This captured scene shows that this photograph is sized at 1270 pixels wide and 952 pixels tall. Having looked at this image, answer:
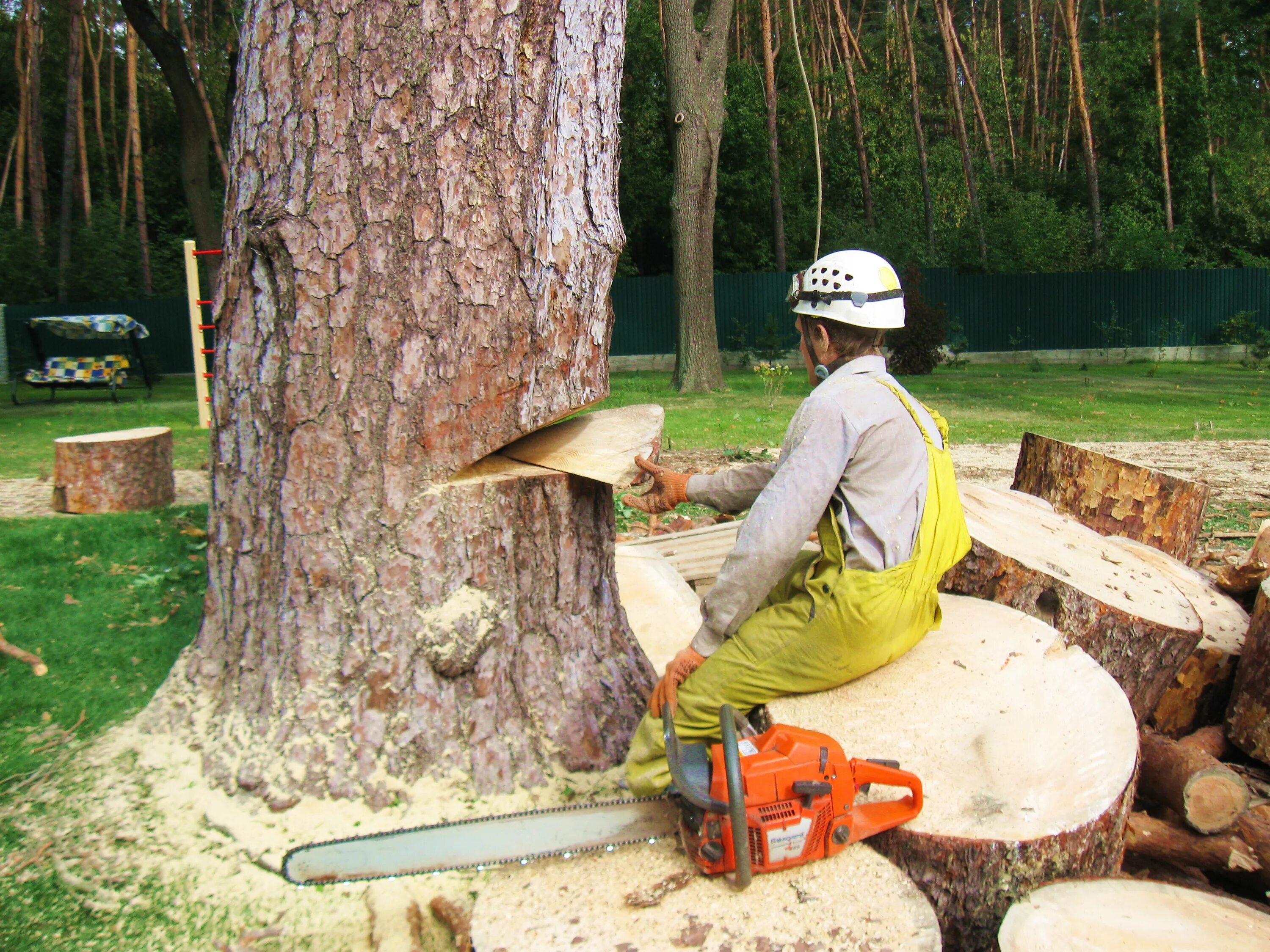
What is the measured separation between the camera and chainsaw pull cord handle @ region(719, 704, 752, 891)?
1.93m

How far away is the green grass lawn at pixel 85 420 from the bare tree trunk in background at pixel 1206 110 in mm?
32190

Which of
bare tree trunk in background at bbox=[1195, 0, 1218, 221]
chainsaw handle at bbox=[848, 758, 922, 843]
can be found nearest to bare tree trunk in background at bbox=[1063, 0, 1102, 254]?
bare tree trunk in background at bbox=[1195, 0, 1218, 221]

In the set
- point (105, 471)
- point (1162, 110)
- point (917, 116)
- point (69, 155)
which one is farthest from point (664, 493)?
point (1162, 110)

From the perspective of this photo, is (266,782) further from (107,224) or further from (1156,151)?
(1156,151)

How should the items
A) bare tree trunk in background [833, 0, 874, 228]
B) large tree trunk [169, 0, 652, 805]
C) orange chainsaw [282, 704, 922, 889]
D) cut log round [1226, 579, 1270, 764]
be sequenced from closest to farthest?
orange chainsaw [282, 704, 922, 889] → large tree trunk [169, 0, 652, 805] → cut log round [1226, 579, 1270, 764] → bare tree trunk in background [833, 0, 874, 228]

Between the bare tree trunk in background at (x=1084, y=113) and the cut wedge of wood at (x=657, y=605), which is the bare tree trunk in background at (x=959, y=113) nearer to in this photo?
the bare tree trunk in background at (x=1084, y=113)

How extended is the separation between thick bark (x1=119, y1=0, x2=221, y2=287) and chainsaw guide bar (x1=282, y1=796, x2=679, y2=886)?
38.7ft

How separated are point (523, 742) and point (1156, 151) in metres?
39.5

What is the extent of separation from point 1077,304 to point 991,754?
24315 mm

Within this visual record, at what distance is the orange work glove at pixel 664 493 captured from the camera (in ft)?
8.75

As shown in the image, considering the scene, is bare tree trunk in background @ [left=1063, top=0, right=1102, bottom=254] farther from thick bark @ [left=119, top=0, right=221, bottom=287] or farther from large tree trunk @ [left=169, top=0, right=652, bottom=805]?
large tree trunk @ [left=169, top=0, right=652, bottom=805]

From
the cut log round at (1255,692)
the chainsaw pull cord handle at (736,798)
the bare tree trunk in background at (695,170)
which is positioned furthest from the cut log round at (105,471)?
the bare tree trunk in background at (695,170)

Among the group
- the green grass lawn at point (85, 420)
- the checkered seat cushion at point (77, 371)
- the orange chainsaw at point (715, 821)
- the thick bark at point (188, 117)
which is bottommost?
the orange chainsaw at point (715, 821)

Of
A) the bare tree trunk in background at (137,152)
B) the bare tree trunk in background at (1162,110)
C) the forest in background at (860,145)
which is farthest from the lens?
the bare tree trunk in background at (1162,110)
